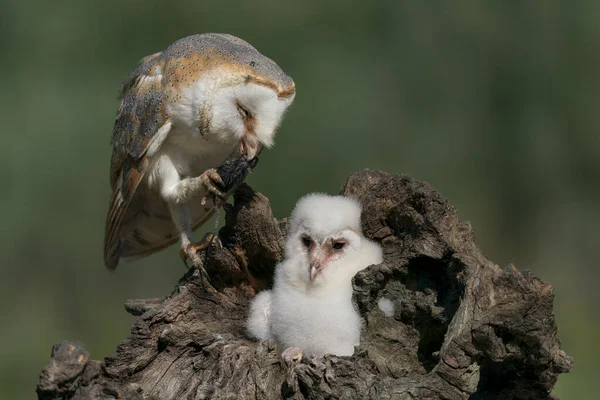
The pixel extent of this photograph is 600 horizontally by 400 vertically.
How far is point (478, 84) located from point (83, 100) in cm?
319

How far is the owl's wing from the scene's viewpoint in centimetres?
381

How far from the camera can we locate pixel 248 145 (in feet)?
11.7

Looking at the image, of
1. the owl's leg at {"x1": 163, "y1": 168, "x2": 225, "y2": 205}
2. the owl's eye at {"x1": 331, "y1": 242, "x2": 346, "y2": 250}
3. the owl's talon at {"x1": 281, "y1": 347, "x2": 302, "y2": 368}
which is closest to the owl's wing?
the owl's leg at {"x1": 163, "y1": 168, "x2": 225, "y2": 205}

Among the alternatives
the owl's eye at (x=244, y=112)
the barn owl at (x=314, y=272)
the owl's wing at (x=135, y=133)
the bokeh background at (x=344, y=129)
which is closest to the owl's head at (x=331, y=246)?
the barn owl at (x=314, y=272)

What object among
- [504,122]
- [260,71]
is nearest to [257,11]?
[504,122]

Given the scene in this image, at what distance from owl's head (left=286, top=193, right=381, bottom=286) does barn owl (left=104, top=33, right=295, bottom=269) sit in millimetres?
444

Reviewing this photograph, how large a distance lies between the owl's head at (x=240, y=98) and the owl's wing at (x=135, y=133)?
26cm

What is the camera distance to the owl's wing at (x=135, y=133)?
3.81m

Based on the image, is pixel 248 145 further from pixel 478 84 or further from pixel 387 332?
pixel 478 84

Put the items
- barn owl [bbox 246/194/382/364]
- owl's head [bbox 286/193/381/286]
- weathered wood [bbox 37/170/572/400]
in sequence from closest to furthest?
weathered wood [bbox 37/170/572/400] < barn owl [bbox 246/194/382/364] < owl's head [bbox 286/193/381/286]

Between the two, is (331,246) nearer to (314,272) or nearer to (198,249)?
(314,272)

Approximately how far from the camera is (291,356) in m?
2.88

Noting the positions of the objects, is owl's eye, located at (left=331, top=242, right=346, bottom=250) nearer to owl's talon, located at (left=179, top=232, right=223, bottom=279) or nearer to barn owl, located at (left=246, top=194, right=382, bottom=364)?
barn owl, located at (left=246, top=194, right=382, bottom=364)

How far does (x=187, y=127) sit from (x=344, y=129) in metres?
2.87
